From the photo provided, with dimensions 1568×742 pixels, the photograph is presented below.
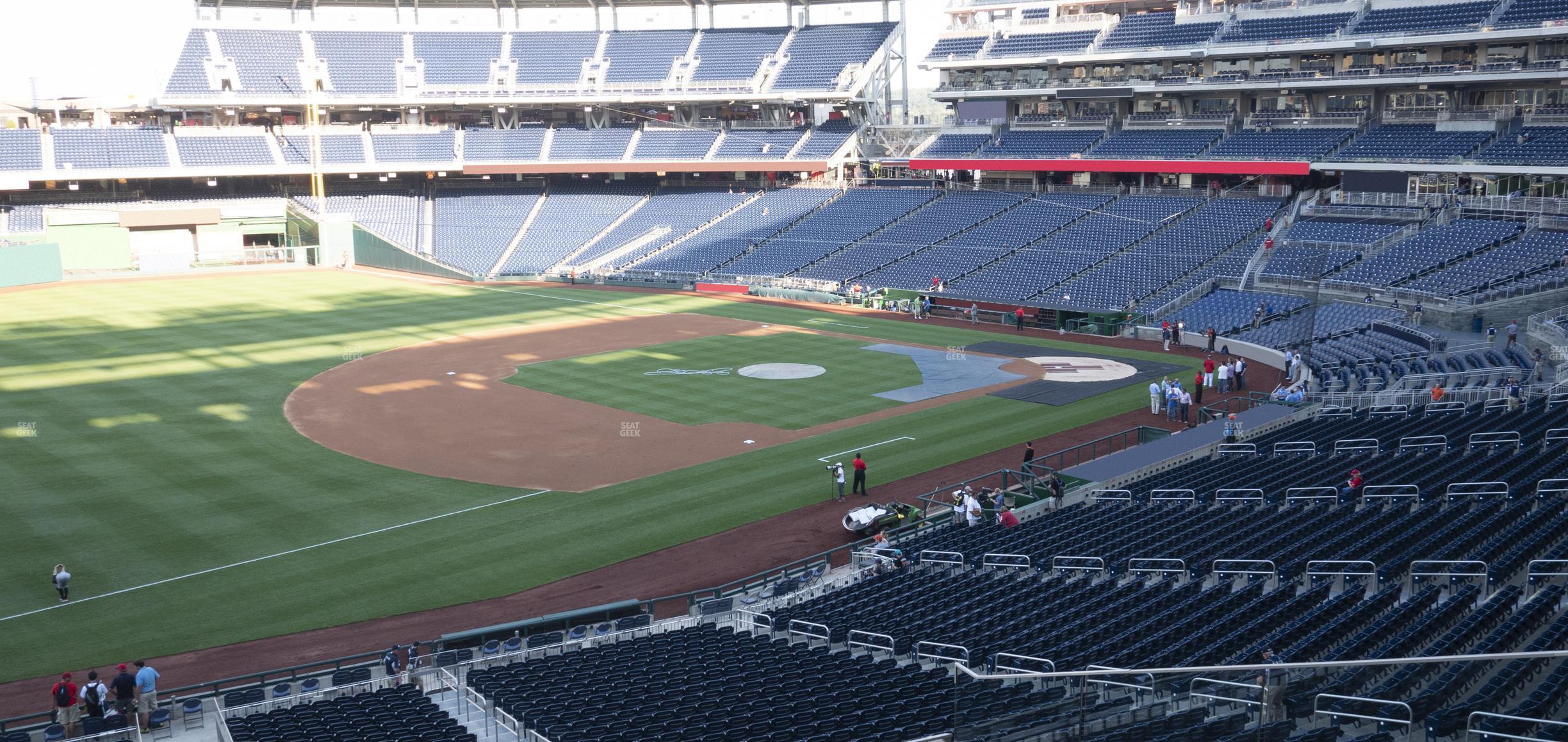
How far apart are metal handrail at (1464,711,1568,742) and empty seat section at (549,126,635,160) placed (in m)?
74.3

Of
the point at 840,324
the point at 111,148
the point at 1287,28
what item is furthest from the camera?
the point at 111,148

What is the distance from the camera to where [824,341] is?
48500 millimetres

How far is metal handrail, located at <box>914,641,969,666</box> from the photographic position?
15117mm

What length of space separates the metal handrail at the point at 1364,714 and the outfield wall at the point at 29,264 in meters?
72.4

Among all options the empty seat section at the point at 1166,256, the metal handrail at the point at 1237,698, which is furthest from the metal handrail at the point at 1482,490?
the empty seat section at the point at 1166,256

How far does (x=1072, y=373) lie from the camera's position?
41.6 meters

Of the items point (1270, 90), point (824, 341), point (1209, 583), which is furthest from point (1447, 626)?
point (1270, 90)

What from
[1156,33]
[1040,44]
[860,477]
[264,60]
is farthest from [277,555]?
[264,60]

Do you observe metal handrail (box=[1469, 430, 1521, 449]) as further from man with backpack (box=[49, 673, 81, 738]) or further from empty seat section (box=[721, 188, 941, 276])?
empty seat section (box=[721, 188, 941, 276])

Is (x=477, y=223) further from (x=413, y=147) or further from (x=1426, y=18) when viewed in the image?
(x=1426, y=18)

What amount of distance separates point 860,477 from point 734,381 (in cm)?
1347

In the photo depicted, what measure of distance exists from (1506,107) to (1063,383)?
91.9 ft

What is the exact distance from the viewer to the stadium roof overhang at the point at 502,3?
→ 8356 cm

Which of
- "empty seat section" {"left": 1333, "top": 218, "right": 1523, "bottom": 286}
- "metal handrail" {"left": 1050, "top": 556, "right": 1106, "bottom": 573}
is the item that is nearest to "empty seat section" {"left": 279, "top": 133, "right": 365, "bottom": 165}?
"empty seat section" {"left": 1333, "top": 218, "right": 1523, "bottom": 286}
